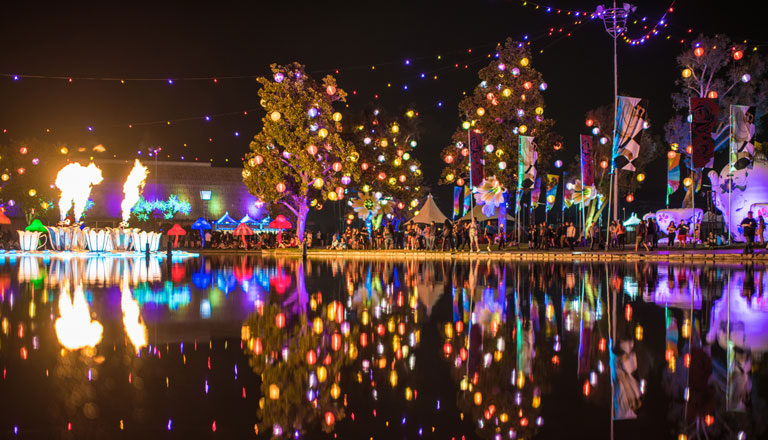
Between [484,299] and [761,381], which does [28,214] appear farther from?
[761,381]

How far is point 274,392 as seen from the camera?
4.94m

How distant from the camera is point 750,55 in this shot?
37.1 metres

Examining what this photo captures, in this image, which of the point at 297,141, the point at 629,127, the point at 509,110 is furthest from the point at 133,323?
the point at 509,110

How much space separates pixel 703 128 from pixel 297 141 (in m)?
20.4

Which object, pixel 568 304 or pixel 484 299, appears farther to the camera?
pixel 484 299

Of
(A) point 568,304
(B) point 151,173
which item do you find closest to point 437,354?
(A) point 568,304

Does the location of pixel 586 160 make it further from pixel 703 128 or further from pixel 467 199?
pixel 467 199

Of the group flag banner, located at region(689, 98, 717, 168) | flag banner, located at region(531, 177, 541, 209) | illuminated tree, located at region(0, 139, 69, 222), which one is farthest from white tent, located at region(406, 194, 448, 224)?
illuminated tree, located at region(0, 139, 69, 222)

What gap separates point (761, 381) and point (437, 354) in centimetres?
269

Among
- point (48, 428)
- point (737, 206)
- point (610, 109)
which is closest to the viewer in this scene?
point (48, 428)

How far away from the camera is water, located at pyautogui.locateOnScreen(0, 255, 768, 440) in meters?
4.23

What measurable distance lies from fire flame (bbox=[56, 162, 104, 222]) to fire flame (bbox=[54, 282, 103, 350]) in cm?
2571

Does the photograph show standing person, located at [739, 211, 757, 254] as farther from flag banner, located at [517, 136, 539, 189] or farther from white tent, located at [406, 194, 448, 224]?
white tent, located at [406, 194, 448, 224]

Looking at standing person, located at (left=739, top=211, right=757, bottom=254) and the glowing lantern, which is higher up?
standing person, located at (left=739, top=211, right=757, bottom=254)
